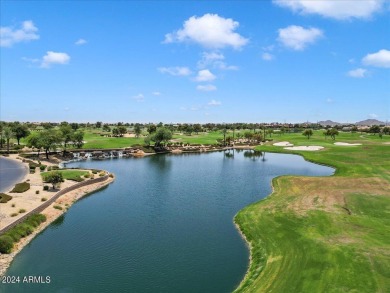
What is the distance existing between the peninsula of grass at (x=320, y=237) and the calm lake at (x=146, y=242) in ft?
9.21

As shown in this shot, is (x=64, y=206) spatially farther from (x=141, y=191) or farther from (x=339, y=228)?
(x=339, y=228)

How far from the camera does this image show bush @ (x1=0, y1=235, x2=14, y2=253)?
3600 cm

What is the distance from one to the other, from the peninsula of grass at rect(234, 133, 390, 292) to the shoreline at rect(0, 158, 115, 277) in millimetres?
23981

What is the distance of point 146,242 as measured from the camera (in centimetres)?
3988

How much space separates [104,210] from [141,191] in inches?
563

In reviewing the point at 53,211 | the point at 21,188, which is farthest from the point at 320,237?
the point at 21,188

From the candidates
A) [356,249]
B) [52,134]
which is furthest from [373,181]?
[52,134]

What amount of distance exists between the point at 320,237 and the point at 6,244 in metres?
34.1

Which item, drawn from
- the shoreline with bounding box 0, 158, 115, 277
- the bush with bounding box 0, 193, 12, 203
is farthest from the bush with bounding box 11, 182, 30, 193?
the shoreline with bounding box 0, 158, 115, 277

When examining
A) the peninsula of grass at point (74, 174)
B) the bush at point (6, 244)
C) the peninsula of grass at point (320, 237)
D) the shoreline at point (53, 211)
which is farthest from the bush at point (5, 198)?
the peninsula of grass at point (320, 237)

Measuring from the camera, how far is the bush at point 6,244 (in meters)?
36.0

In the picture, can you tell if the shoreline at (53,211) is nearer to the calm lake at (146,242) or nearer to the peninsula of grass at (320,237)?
the calm lake at (146,242)

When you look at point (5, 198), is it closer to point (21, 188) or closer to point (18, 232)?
point (21, 188)

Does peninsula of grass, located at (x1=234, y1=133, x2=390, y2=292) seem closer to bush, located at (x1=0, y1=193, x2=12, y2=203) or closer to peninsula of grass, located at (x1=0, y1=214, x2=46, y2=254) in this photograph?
peninsula of grass, located at (x1=0, y1=214, x2=46, y2=254)
